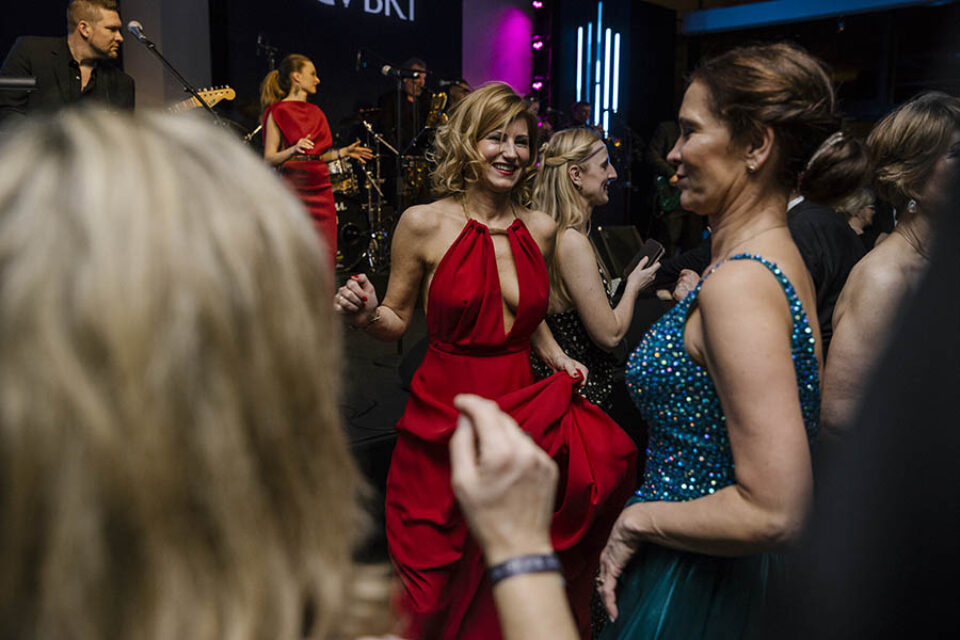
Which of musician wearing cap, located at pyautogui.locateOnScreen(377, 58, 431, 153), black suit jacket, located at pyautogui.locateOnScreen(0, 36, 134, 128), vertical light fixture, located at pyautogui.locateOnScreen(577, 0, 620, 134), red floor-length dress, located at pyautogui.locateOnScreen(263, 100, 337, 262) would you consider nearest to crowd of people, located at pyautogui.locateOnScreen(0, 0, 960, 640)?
black suit jacket, located at pyautogui.locateOnScreen(0, 36, 134, 128)

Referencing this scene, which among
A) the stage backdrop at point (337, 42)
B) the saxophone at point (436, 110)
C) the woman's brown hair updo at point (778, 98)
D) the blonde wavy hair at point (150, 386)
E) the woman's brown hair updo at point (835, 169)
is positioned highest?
the stage backdrop at point (337, 42)

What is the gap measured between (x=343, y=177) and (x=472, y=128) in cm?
543

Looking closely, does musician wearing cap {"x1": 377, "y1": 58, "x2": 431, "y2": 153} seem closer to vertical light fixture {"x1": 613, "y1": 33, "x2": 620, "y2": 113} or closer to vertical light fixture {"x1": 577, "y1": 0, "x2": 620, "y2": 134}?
vertical light fixture {"x1": 577, "y1": 0, "x2": 620, "y2": 134}

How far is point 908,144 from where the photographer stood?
1.75m

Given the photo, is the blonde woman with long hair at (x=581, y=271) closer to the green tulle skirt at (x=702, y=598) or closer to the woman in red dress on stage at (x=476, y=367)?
the woman in red dress on stage at (x=476, y=367)

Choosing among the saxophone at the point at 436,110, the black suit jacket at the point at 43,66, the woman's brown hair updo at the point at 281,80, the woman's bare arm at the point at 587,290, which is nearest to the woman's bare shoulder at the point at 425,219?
the woman's bare arm at the point at 587,290

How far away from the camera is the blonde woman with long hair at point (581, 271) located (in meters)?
2.52

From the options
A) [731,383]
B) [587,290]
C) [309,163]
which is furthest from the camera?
[309,163]

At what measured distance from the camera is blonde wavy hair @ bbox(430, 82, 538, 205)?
231 centimetres

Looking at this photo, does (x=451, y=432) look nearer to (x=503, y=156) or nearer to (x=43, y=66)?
(x=503, y=156)

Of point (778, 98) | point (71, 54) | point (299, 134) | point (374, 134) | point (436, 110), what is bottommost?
point (778, 98)

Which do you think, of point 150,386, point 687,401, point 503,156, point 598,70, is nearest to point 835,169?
point 687,401

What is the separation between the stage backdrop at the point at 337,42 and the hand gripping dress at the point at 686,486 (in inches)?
257

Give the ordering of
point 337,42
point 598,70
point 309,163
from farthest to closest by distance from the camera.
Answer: point 598,70, point 337,42, point 309,163
